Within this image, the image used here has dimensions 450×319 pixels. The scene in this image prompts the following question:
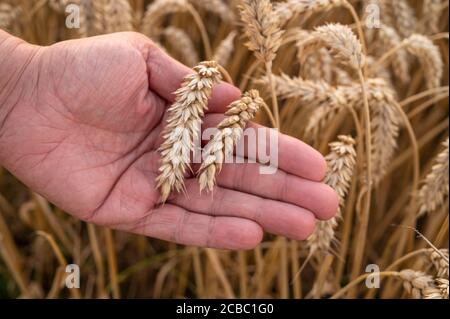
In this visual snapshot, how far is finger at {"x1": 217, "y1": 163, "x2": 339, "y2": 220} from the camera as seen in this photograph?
1.14 meters

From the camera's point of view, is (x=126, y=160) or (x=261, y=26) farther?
(x=126, y=160)

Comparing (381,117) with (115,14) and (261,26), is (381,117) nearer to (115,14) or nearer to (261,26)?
(261,26)

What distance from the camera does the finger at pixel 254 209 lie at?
1.16 meters

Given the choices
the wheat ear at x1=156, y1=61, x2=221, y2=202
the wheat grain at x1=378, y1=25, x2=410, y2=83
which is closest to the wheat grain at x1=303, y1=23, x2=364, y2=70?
the wheat ear at x1=156, y1=61, x2=221, y2=202

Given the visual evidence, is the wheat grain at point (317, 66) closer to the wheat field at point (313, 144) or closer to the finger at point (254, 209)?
the wheat field at point (313, 144)

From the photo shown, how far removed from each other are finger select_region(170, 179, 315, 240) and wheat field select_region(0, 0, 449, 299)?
8 centimetres

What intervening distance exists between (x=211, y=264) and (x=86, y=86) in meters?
0.67

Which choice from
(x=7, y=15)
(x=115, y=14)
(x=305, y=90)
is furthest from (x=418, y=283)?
(x=7, y=15)

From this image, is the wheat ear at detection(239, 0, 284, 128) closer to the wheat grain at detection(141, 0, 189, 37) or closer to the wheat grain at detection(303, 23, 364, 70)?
the wheat grain at detection(303, 23, 364, 70)

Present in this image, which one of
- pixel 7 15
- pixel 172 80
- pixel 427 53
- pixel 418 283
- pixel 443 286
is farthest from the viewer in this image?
pixel 7 15

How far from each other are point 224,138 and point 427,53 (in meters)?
0.61

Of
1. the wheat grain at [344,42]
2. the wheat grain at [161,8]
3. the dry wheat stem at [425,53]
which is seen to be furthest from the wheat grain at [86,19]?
the dry wheat stem at [425,53]

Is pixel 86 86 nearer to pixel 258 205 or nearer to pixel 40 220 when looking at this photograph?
pixel 258 205

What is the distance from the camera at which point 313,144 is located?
59.3 inches
